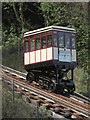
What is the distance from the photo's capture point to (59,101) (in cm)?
2036

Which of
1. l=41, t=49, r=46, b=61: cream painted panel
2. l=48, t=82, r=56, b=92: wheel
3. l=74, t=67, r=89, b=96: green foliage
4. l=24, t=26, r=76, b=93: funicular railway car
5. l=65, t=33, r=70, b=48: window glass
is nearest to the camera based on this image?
l=48, t=82, r=56, b=92: wheel

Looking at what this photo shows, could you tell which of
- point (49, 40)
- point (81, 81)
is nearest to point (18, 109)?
point (49, 40)

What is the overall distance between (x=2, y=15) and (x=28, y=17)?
221 centimetres

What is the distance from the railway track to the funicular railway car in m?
0.55

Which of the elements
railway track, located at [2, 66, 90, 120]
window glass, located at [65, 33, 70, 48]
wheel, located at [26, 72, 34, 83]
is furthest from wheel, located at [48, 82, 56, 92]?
window glass, located at [65, 33, 70, 48]

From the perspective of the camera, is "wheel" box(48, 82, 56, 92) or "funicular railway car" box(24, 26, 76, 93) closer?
"wheel" box(48, 82, 56, 92)

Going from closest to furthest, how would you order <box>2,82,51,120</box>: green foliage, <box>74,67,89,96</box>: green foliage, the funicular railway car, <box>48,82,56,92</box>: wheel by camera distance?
<box>2,82,51,120</box>: green foliage
<box>48,82,56,92</box>: wheel
the funicular railway car
<box>74,67,89,96</box>: green foliage

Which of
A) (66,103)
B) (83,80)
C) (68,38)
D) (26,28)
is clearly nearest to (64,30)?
(68,38)

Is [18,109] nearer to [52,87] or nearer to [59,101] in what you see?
[59,101]

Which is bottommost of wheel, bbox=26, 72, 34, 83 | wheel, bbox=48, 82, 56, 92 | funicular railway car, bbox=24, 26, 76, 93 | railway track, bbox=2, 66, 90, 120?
railway track, bbox=2, 66, 90, 120

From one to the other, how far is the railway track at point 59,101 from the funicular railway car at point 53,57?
55 centimetres

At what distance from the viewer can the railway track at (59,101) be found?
62.9 ft

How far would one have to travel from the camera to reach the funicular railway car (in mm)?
22922

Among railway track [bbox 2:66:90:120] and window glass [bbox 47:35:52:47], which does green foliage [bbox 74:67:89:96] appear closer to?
railway track [bbox 2:66:90:120]
